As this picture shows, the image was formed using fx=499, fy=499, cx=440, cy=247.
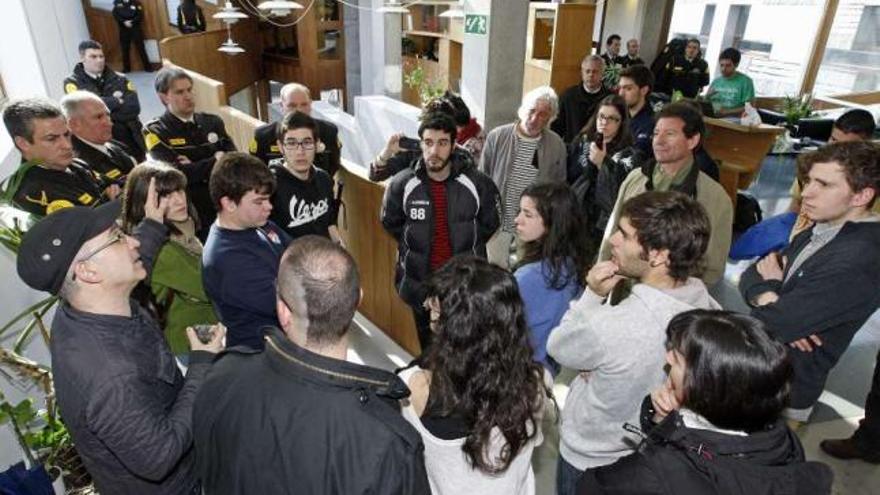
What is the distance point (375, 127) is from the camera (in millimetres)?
8234

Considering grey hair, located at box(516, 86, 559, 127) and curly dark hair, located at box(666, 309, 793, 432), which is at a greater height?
grey hair, located at box(516, 86, 559, 127)

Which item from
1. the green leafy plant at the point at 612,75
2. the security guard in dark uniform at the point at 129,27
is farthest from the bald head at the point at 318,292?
the security guard in dark uniform at the point at 129,27

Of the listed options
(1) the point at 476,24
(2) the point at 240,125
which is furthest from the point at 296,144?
(2) the point at 240,125

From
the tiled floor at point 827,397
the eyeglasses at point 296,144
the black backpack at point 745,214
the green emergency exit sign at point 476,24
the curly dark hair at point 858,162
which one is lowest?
the tiled floor at point 827,397

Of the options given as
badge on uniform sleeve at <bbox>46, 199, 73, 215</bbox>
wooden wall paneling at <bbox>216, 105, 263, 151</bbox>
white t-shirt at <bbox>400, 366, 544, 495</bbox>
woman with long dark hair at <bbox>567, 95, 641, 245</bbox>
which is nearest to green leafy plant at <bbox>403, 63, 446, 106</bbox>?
wooden wall paneling at <bbox>216, 105, 263, 151</bbox>

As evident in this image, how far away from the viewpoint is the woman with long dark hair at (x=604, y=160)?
3.18m

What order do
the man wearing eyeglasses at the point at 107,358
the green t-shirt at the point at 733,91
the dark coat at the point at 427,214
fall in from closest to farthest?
the man wearing eyeglasses at the point at 107,358, the dark coat at the point at 427,214, the green t-shirt at the point at 733,91

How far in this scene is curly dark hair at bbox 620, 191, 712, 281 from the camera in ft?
4.94

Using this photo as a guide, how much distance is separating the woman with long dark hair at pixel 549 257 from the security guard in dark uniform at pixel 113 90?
3.83 metres

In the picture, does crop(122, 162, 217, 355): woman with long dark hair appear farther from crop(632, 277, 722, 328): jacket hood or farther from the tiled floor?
crop(632, 277, 722, 328): jacket hood

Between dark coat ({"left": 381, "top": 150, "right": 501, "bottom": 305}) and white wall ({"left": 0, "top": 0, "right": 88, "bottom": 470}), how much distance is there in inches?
77.1

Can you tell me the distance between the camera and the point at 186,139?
361 centimetres

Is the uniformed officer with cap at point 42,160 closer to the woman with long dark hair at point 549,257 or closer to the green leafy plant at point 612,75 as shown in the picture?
the woman with long dark hair at point 549,257

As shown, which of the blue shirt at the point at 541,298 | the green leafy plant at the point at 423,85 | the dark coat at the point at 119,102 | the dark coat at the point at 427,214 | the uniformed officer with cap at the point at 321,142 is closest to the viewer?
the blue shirt at the point at 541,298
